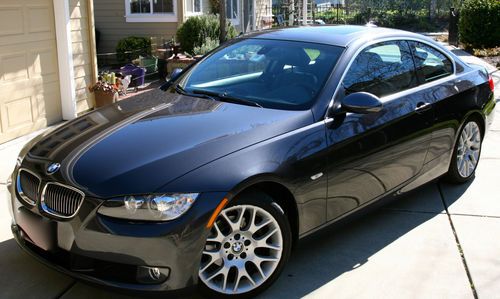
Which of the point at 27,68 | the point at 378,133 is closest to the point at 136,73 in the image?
the point at 27,68

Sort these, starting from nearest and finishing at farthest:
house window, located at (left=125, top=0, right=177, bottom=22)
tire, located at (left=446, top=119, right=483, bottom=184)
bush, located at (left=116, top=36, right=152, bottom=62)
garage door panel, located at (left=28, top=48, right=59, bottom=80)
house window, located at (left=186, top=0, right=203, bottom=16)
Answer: tire, located at (left=446, top=119, right=483, bottom=184) < garage door panel, located at (left=28, top=48, right=59, bottom=80) < bush, located at (left=116, top=36, right=152, bottom=62) < house window, located at (left=125, top=0, right=177, bottom=22) < house window, located at (left=186, top=0, right=203, bottom=16)

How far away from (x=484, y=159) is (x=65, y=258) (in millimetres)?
5092

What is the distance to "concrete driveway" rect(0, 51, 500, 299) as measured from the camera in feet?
12.3

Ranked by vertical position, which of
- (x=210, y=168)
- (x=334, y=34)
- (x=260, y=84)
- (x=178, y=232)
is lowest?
(x=178, y=232)

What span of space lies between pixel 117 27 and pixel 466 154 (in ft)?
38.3

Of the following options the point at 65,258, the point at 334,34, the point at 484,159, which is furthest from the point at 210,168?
the point at 484,159

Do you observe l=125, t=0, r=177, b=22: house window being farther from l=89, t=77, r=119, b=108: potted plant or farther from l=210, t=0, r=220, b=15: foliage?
l=89, t=77, r=119, b=108: potted plant

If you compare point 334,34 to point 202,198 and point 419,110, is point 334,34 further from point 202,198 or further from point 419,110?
point 202,198

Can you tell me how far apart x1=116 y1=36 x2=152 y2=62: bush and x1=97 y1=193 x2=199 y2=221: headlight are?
11.5 metres

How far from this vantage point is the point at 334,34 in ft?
15.4

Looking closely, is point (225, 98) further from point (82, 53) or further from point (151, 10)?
point (151, 10)

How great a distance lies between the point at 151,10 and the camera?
15141 mm

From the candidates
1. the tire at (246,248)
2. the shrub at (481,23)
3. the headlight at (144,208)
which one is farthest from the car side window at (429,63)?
the shrub at (481,23)

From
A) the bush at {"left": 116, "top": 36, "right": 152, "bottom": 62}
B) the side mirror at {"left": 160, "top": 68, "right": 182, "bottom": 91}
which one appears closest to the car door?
the side mirror at {"left": 160, "top": 68, "right": 182, "bottom": 91}
